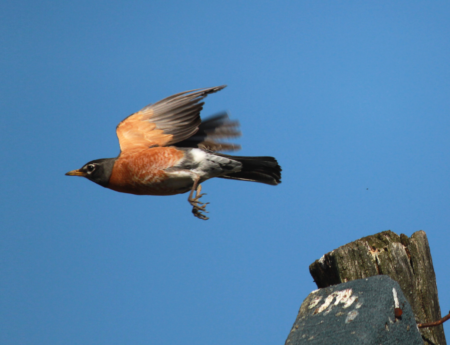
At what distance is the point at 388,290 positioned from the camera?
2.79 metres

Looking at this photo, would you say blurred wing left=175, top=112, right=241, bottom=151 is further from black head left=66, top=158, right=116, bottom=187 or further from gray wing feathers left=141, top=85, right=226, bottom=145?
black head left=66, top=158, right=116, bottom=187

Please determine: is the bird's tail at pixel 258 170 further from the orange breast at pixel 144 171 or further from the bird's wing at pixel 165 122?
the orange breast at pixel 144 171

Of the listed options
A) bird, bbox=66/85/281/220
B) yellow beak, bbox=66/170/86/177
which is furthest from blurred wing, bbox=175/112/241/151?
yellow beak, bbox=66/170/86/177

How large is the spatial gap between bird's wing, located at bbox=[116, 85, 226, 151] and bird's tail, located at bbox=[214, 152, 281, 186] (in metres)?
0.56

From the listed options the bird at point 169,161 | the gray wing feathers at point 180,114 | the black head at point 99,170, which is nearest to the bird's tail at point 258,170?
the bird at point 169,161

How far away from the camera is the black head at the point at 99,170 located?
5.95 meters

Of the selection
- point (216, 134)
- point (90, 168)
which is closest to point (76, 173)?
point (90, 168)

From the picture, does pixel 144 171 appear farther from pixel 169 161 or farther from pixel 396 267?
pixel 396 267

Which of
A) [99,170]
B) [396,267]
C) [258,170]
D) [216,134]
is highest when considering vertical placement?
[216,134]

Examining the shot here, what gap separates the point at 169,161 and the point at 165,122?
73 cm

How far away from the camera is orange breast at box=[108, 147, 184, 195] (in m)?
5.77

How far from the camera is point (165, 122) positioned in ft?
21.1

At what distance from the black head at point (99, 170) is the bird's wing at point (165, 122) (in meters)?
0.34

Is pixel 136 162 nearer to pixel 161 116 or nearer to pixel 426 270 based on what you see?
pixel 161 116
